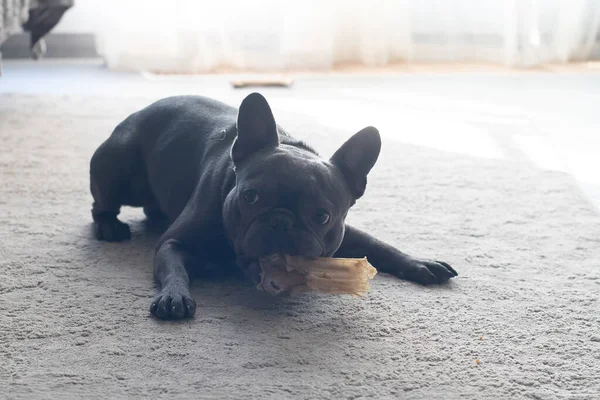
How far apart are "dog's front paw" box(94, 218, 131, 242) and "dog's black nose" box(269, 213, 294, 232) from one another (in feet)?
2.16

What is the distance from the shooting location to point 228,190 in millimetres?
2031

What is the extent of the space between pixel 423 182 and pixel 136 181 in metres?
1.01

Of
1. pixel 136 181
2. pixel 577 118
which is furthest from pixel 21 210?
pixel 577 118

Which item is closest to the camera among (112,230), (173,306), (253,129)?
(173,306)

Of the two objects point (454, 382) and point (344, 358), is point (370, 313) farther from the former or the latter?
point (454, 382)

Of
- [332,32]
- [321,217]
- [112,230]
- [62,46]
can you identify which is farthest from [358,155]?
[62,46]

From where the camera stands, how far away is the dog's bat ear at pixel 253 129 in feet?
6.44

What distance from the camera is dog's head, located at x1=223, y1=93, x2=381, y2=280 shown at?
183cm

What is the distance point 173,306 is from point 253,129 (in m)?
0.45

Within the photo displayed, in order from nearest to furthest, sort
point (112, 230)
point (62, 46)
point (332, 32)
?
point (112, 230) < point (332, 32) < point (62, 46)

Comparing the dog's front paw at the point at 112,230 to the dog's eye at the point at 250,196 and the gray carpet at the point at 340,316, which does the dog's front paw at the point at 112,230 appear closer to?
Result: the gray carpet at the point at 340,316

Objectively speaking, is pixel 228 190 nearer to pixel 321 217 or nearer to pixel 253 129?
pixel 253 129

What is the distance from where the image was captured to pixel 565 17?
18.1ft

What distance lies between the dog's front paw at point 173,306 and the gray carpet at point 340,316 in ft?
0.08
